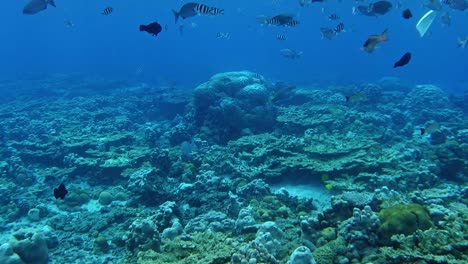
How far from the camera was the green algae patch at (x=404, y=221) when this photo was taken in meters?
5.55

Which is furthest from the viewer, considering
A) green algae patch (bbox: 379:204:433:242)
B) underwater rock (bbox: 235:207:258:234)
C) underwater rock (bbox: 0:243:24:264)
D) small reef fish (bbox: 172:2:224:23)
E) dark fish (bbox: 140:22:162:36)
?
small reef fish (bbox: 172:2:224:23)

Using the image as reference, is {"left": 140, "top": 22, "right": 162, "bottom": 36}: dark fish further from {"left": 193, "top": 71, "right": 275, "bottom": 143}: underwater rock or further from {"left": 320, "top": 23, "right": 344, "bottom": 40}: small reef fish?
{"left": 193, "top": 71, "right": 275, "bottom": 143}: underwater rock

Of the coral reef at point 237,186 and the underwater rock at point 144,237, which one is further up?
the coral reef at point 237,186

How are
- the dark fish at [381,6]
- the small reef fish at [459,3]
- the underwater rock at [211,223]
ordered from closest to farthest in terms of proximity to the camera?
1. the underwater rock at [211,223]
2. the dark fish at [381,6]
3. the small reef fish at [459,3]

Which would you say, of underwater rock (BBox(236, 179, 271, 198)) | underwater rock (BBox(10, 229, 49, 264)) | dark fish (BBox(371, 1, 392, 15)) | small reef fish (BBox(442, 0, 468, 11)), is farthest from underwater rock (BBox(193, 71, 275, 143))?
underwater rock (BBox(10, 229, 49, 264))

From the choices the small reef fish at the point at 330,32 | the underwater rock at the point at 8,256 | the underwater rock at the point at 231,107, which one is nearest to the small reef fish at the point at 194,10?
the small reef fish at the point at 330,32

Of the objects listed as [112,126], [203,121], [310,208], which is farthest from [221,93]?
[310,208]

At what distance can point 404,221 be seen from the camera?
18.4 ft

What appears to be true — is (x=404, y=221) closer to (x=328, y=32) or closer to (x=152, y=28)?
(x=152, y=28)

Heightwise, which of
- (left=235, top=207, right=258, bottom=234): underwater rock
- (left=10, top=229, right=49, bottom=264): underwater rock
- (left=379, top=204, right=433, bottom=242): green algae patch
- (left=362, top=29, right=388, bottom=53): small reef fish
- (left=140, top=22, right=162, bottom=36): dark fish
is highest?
(left=362, top=29, right=388, bottom=53): small reef fish

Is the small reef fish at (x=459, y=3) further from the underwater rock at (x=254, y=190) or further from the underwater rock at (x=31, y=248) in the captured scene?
the underwater rock at (x=31, y=248)

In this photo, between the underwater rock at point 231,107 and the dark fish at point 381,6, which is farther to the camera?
the underwater rock at point 231,107

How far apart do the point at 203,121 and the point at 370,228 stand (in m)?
12.5

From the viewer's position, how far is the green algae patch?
18.2ft
